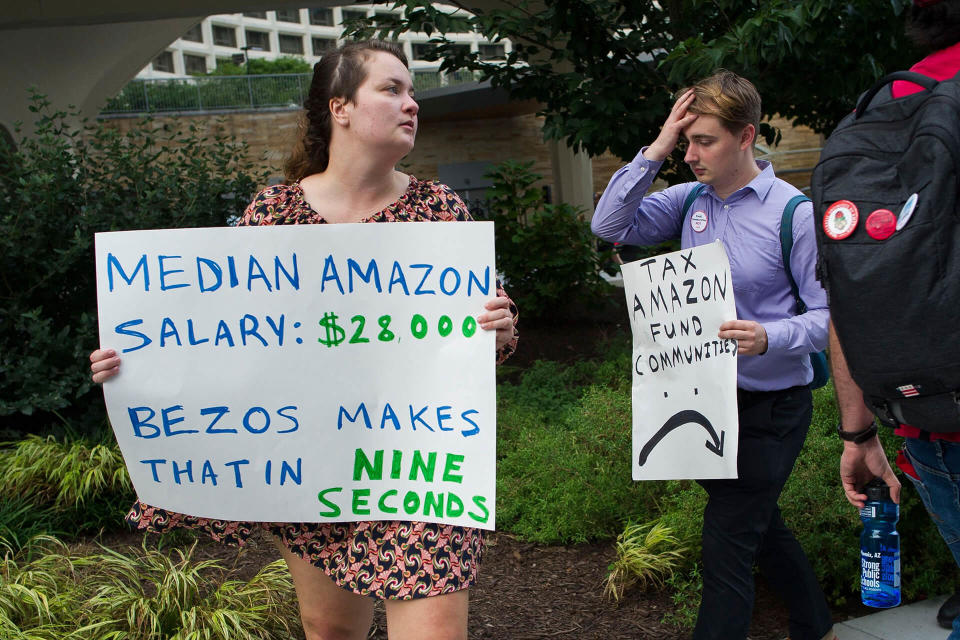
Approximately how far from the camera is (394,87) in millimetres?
2289

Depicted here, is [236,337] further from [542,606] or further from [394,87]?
[542,606]

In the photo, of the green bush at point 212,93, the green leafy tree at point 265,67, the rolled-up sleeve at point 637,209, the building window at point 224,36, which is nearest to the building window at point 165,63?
the building window at point 224,36

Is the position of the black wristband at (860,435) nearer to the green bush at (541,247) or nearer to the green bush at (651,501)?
the green bush at (651,501)

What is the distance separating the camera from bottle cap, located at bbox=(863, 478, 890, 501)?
2281mm

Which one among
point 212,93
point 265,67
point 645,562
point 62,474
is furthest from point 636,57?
point 265,67

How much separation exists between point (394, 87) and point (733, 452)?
135cm

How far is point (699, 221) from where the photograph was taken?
284 cm

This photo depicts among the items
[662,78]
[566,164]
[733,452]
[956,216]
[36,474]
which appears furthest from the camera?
[566,164]

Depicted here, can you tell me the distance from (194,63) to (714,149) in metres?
90.2

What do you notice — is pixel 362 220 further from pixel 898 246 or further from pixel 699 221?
pixel 898 246

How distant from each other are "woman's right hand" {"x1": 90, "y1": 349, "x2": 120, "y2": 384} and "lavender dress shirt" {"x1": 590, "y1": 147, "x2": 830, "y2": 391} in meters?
1.47

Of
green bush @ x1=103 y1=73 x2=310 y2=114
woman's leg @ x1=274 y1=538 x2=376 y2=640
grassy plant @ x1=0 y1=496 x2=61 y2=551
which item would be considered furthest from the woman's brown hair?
green bush @ x1=103 y1=73 x2=310 y2=114

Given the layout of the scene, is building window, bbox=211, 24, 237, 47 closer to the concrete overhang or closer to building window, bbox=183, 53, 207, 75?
building window, bbox=183, 53, 207, 75

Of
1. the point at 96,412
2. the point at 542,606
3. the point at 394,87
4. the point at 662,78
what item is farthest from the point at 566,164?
the point at 394,87
